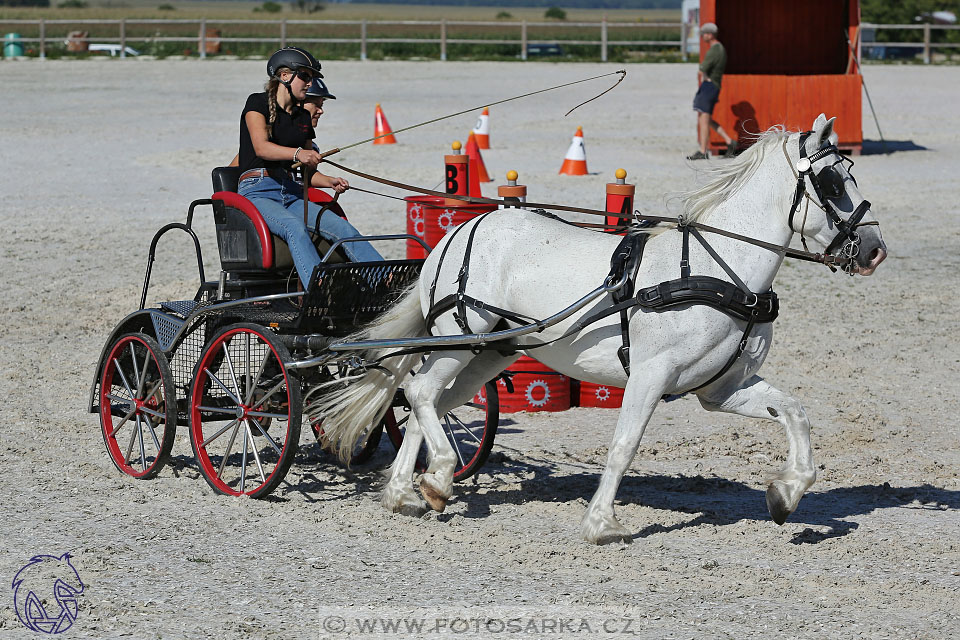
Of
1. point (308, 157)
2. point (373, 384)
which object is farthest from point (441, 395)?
point (308, 157)

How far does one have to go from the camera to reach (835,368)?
848 centimetres

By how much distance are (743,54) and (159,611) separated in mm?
17065

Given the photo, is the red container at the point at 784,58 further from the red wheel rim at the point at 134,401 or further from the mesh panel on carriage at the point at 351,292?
the red wheel rim at the point at 134,401

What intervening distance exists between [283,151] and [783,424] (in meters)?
2.76

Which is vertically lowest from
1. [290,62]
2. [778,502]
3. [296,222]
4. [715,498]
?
[715,498]

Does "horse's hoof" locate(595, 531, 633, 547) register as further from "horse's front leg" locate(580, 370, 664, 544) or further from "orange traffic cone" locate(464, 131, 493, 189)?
"orange traffic cone" locate(464, 131, 493, 189)

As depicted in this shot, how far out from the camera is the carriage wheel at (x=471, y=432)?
625cm

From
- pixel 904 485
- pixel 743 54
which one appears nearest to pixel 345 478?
pixel 904 485

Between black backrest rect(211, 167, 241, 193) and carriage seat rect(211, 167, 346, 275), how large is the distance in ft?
0.81

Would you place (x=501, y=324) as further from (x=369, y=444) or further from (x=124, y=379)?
(x=124, y=379)

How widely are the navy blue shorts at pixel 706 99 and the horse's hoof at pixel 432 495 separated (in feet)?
41.3

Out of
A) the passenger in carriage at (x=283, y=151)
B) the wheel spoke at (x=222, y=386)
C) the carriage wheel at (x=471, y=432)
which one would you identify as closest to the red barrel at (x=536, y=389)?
the carriage wheel at (x=471, y=432)

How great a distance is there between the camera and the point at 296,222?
19.7 ft

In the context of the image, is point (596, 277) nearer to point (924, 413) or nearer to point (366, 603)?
point (366, 603)
